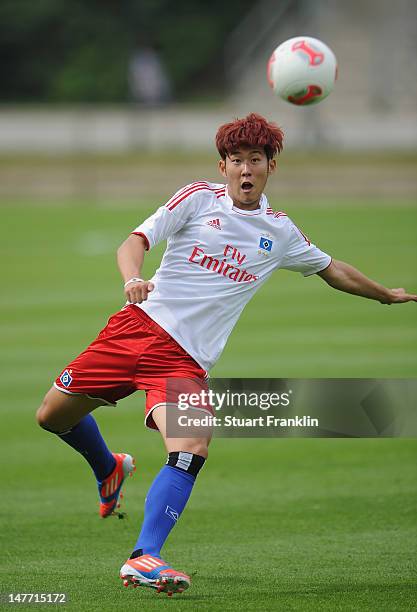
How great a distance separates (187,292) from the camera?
6328 mm

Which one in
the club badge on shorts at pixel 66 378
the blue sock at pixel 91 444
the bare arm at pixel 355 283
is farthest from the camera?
the blue sock at pixel 91 444

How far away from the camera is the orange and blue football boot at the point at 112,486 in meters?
7.29

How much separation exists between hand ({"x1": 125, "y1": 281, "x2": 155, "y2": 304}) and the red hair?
100 cm

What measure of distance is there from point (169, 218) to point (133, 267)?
46 centimetres

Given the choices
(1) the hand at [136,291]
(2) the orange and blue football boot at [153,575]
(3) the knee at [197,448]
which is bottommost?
(2) the orange and blue football boot at [153,575]

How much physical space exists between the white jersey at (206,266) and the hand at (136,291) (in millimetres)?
612

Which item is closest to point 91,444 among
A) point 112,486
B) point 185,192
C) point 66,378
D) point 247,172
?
point 112,486

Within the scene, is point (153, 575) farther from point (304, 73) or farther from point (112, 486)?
point (304, 73)

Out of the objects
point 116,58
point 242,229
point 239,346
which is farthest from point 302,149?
point 242,229

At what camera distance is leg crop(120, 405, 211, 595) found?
5551 millimetres

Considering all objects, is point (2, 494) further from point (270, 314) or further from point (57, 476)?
point (270, 314)

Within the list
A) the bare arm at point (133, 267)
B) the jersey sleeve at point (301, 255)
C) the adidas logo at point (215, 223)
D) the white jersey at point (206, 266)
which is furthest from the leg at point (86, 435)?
the jersey sleeve at point (301, 255)

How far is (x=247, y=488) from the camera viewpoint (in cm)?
889
